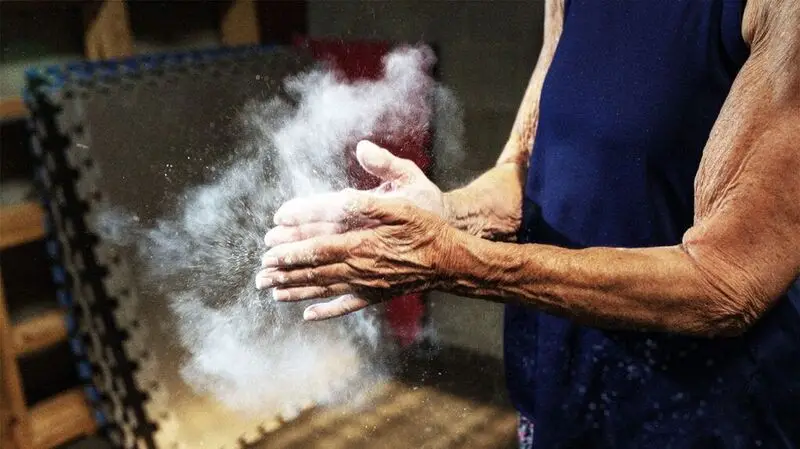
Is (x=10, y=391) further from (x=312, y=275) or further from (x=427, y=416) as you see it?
(x=427, y=416)

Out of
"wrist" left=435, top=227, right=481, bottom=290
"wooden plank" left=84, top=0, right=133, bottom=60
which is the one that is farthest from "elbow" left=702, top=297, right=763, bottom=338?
"wooden plank" left=84, top=0, right=133, bottom=60

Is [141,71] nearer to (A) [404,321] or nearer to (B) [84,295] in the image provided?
(B) [84,295]

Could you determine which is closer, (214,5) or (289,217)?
(289,217)

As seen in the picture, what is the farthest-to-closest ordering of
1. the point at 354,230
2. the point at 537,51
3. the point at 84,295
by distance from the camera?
the point at 537,51, the point at 84,295, the point at 354,230

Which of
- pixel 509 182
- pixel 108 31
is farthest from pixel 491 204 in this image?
pixel 108 31

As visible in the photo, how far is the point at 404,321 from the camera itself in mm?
909

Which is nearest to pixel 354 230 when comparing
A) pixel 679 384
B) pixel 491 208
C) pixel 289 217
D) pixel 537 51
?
pixel 289 217

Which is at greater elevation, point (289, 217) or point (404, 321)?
point (289, 217)

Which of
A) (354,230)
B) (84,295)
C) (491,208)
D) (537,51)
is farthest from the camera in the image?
(537,51)

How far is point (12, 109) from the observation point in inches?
21.4

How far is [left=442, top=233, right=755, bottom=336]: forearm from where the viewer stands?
546 millimetres

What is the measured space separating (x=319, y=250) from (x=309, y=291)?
0.04m

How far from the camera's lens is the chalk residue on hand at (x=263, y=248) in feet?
2.20

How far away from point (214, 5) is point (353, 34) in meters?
0.19
